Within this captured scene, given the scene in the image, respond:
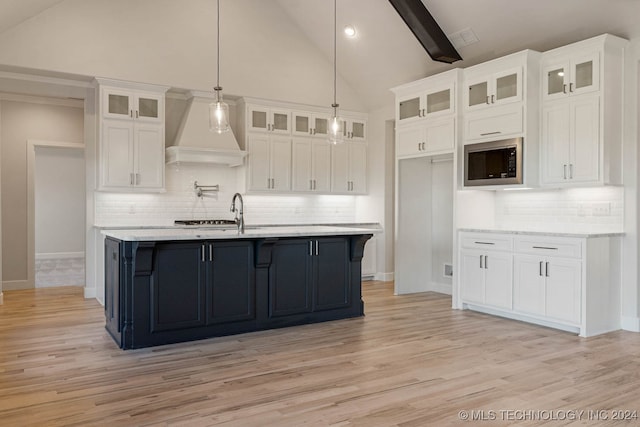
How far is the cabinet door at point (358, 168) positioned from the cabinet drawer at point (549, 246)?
12.0 ft

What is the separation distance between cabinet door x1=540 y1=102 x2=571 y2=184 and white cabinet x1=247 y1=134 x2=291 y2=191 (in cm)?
383

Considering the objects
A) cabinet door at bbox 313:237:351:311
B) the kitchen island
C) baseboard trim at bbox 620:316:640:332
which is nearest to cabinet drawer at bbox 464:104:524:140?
the kitchen island

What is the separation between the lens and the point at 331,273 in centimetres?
522

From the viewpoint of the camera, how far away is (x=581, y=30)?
5.12 metres

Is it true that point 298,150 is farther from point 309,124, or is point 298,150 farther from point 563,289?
point 563,289

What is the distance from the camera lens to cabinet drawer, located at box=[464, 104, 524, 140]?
17.4ft

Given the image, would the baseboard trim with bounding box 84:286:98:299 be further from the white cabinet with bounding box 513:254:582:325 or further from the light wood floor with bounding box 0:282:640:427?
the white cabinet with bounding box 513:254:582:325

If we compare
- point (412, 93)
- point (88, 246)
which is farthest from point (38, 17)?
point (412, 93)

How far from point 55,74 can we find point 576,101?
Answer: 6056 millimetres

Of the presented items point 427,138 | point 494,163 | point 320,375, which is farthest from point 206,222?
point 320,375

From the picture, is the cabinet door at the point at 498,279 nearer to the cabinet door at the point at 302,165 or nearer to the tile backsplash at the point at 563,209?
the tile backsplash at the point at 563,209

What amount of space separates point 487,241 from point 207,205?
418 centimetres

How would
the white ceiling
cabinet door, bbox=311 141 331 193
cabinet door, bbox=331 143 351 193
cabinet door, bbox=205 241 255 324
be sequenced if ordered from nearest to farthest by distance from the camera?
cabinet door, bbox=205 241 255 324, the white ceiling, cabinet door, bbox=311 141 331 193, cabinet door, bbox=331 143 351 193

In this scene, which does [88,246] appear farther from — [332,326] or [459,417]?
[459,417]
